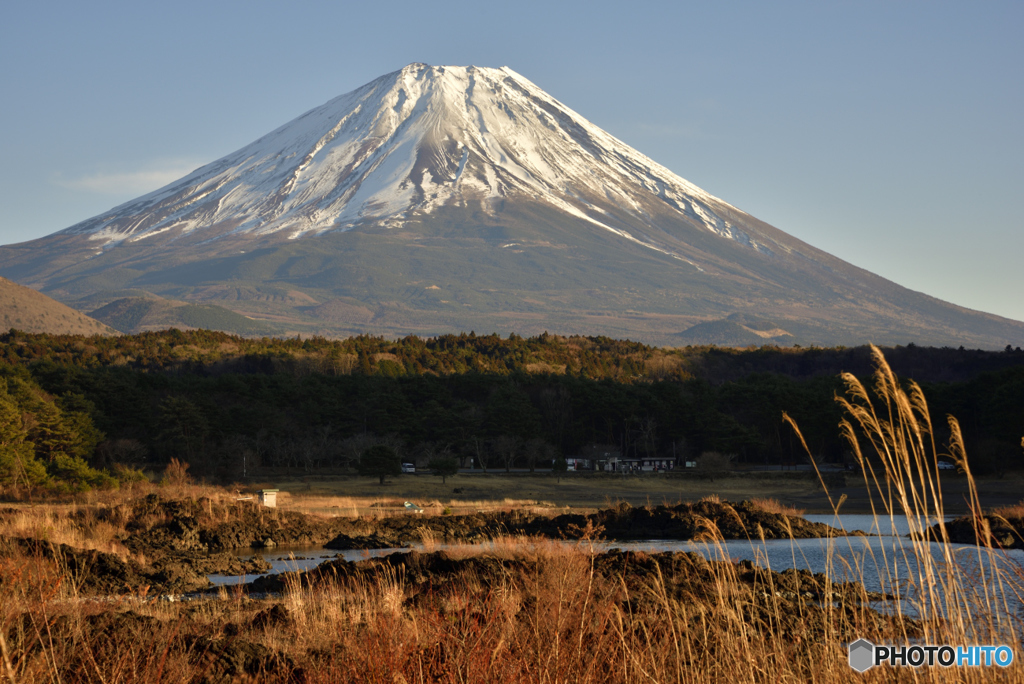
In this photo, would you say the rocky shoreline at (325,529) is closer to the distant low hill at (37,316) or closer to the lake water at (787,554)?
the lake water at (787,554)

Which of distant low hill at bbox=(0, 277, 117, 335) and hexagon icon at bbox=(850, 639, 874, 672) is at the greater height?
distant low hill at bbox=(0, 277, 117, 335)

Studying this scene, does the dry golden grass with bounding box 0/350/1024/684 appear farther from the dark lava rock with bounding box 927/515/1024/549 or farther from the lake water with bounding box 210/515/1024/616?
the dark lava rock with bounding box 927/515/1024/549

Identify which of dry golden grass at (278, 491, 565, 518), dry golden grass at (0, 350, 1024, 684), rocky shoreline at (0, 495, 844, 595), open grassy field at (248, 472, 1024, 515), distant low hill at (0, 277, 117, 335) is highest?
distant low hill at (0, 277, 117, 335)

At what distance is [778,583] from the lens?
49.7ft

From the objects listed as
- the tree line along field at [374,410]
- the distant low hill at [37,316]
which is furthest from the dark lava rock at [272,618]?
the distant low hill at [37,316]

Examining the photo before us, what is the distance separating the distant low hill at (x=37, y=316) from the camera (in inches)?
Result: 5817

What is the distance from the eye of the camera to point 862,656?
553 centimetres

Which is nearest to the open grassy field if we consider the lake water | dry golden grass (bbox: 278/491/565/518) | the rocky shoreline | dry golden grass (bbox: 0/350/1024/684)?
dry golden grass (bbox: 278/491/565/518)

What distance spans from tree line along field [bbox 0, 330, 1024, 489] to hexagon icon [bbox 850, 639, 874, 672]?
31936 mm

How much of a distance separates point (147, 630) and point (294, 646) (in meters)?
1.33

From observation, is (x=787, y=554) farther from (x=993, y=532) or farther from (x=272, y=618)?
(x=272, y=618)

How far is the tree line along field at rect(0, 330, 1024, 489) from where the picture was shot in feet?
152

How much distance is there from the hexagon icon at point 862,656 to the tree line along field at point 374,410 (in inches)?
1257

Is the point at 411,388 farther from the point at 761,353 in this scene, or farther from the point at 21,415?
the point at 761,353
